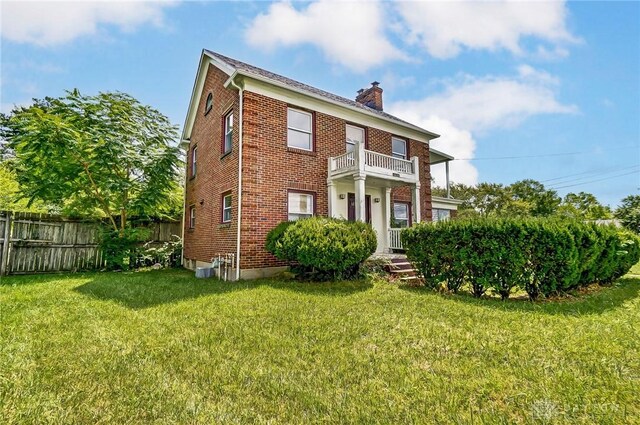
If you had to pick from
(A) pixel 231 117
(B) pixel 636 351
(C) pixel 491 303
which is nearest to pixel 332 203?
(A) pixel 231 117

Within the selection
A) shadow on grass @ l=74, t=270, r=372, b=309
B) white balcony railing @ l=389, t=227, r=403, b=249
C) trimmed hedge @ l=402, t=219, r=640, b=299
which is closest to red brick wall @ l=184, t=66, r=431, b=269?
shadow on grass @ l=74, t=270, r=372, b=309

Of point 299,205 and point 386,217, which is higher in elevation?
point 299,205

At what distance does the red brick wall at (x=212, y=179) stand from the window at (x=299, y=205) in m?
1.78

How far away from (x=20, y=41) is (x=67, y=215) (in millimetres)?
5917

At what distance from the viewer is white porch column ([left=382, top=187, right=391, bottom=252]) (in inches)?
481

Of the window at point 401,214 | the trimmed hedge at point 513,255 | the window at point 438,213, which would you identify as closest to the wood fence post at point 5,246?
the trimmed hedge at point 513,255

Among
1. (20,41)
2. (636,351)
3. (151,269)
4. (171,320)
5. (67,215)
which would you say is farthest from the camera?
(151,269)

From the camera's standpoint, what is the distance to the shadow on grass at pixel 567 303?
544 cm

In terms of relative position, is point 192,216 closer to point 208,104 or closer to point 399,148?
point 208,104

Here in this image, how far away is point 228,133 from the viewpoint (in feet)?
35.9

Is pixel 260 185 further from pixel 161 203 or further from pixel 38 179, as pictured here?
pixel 38 179

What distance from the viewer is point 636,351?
3.51 m

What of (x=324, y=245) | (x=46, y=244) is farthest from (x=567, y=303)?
(x=46, y=244)

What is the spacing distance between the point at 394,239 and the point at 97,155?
11299 millimetres
